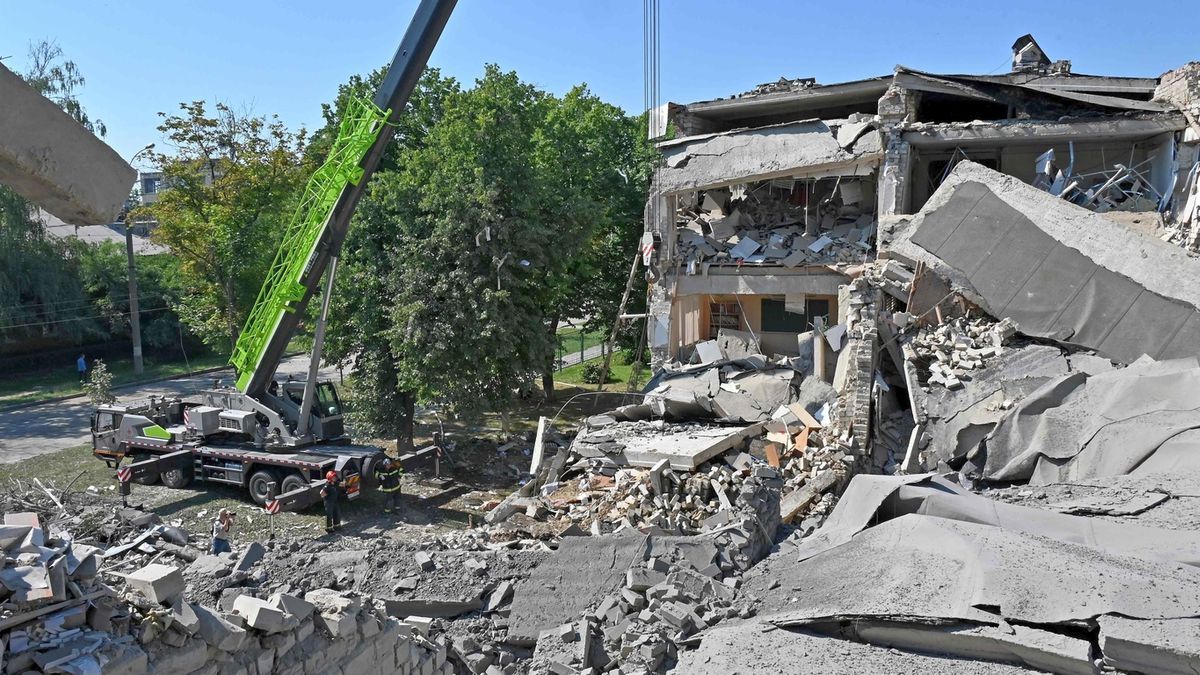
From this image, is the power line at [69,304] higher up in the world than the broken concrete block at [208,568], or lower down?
higher up

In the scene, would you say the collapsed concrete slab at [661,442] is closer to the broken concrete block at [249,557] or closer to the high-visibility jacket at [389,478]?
the high-visibility jacket at [389,478]

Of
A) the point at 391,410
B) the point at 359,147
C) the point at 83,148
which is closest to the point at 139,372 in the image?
the point at 391,410

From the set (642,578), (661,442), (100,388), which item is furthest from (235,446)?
(642,578)

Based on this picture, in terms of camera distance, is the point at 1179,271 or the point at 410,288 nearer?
the point at 1179,271

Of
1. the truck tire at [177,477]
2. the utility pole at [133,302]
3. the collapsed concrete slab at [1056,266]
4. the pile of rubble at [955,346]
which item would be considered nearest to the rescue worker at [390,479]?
the truck tire at [177,477]

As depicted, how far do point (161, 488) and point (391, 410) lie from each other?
15.7 ft

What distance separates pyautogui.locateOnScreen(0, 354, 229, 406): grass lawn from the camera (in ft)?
86.6

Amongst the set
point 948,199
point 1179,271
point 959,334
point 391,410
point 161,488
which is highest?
point 948,199

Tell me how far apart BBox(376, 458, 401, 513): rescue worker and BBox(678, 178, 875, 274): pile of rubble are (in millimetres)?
8016

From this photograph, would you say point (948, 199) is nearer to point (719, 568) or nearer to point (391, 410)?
point (719, 568)

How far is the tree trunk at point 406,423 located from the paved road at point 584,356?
13.8 meters

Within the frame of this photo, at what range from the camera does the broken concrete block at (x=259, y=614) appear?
4.96 metres

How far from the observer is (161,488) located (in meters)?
15.2

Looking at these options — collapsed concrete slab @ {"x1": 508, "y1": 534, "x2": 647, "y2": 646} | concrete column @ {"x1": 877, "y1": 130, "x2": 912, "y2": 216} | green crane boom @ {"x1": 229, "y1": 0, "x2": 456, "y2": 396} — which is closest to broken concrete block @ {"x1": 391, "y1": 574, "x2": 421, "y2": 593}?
collapsed concrete slab @ {"x1": 508, "y1": 534, "x2": 647, "y2": 646}
